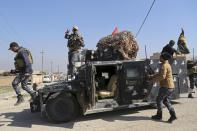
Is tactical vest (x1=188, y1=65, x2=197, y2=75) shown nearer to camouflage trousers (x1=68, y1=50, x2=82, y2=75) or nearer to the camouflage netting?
the camouflage netting

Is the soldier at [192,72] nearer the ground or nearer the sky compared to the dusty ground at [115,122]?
nearer the sky

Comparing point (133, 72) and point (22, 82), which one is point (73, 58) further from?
point (133, 72)

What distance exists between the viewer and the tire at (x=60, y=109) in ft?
29.1

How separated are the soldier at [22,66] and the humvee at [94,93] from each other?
443 mm

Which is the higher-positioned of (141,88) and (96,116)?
(141,88)

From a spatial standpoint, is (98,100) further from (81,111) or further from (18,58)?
(18,58)

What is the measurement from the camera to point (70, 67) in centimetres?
1080

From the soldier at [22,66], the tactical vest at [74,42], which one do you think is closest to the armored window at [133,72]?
the tactical vest at [74,42]

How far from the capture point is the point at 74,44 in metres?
11.1

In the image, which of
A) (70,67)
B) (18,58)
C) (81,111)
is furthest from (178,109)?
(18,58)

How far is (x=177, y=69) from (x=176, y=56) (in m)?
0.45

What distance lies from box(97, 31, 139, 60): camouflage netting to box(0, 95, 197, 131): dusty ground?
1674 mm

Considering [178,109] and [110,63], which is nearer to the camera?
[110,63]

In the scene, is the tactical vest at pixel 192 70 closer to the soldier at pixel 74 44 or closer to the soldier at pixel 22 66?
the soldier at pixel 74 44
